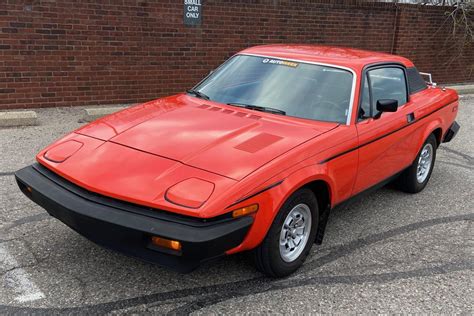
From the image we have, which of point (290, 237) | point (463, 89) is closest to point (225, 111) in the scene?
point (290, 237)

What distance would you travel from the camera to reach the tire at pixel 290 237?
Result: 9.84 feet

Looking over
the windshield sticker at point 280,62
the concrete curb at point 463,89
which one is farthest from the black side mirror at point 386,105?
the concrete curb at point 463,89

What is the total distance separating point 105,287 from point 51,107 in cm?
537

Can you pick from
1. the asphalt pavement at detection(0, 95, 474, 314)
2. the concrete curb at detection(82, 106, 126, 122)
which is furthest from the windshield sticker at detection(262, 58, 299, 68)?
the concrete curb at detection(82, 106, 126, 122)

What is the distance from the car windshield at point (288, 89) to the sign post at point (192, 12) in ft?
14.8

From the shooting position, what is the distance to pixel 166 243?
2592 millimetres

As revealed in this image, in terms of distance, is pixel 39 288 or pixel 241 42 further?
pixel 241 42

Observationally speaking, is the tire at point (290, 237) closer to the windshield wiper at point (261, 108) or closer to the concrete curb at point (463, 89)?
the windshield wiper at point (261, 108)

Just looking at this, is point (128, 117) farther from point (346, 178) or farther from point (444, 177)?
point (444, 177)

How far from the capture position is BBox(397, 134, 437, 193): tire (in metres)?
4.88

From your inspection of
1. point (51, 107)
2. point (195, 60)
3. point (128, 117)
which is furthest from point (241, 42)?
point (128, 117)

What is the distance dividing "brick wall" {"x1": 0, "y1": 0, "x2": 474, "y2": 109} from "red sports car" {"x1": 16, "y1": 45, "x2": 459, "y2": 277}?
4028 mm

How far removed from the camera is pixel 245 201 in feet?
8.94

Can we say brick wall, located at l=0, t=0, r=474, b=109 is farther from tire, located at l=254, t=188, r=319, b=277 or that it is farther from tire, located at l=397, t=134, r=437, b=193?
tire, located at l=254, t=188, r=319, b=277
